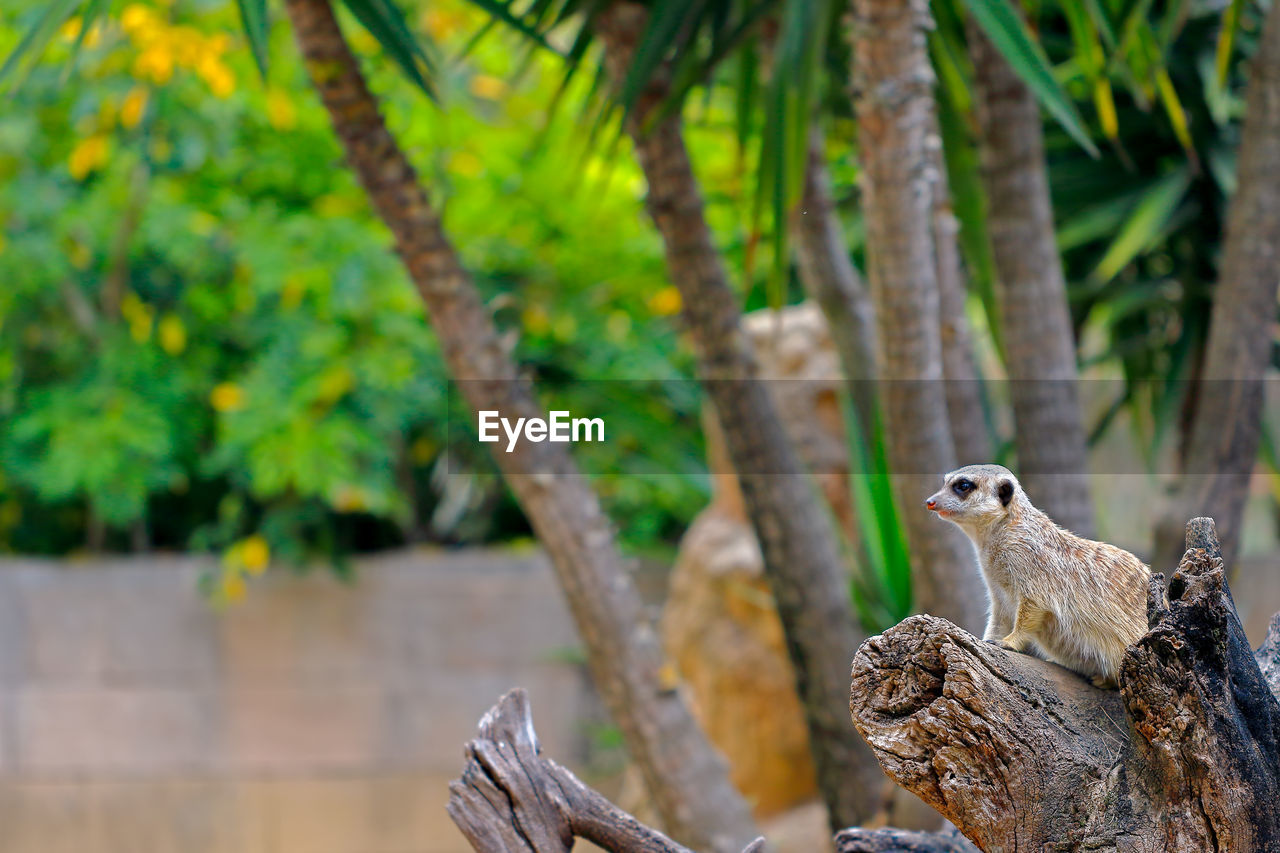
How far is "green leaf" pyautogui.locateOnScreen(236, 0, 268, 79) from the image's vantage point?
199 cm

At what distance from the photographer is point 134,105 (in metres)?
3.76

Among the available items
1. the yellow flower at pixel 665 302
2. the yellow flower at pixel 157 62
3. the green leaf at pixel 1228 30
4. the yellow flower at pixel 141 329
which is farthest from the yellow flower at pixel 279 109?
the green leaf at pixel 1228 30

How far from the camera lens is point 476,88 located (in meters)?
4.57

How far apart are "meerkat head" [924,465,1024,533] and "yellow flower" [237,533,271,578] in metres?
3.34

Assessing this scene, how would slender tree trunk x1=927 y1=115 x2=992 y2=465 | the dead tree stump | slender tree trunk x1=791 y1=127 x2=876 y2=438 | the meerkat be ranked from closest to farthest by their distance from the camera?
the dead tree stump < the meerkat < slender tree trunk x1=927 y1=115 x2=992 y2=465 < slender tree trunk x1=791 y1=127 x2=876 y2=438

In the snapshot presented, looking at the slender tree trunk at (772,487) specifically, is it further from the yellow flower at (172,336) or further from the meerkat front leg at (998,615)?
the yellow flower at (172,336)

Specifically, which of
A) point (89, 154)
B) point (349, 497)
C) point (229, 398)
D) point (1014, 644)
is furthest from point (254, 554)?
point (1014, 644)

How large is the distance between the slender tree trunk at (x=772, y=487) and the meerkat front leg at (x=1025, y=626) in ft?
4.19

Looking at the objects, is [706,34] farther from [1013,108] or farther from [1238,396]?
[1238,396]

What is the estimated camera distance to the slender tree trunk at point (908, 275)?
204 centimetres

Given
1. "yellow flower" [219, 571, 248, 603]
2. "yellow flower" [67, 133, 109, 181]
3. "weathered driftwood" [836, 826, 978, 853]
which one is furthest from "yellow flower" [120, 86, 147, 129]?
"weathered driftwood" [836, 826, 978, 853]

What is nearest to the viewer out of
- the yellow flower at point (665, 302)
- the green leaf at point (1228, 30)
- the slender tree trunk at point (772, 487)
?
the green leaf at point (1228, 30)

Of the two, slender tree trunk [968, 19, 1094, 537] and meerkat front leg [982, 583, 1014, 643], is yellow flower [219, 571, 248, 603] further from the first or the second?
meerkat front leg [982, 583, 1014, 643]

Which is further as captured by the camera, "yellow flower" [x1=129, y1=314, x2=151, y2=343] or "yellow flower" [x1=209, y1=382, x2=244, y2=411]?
"yellow flower" [x1=129, y1=314, x2=151, y2=343]
